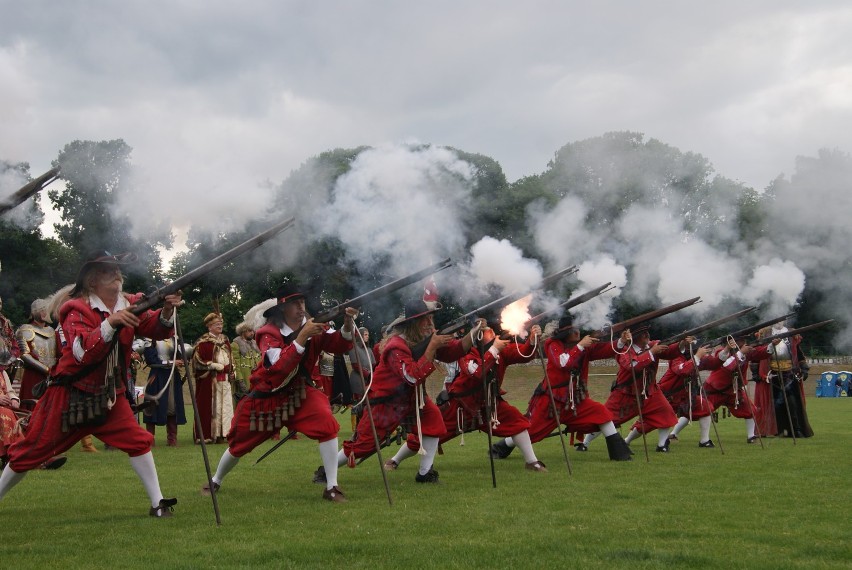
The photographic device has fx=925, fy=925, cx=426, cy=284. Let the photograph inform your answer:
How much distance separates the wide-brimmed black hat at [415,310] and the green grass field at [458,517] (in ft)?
6.79

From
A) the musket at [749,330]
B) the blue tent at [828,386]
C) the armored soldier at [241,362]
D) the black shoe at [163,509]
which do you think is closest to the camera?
the black shoe at [163,509]

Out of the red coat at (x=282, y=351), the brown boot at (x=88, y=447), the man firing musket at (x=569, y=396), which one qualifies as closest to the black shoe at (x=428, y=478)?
the red coat at (x=282, y=351)

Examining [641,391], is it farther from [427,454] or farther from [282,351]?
[282,351]

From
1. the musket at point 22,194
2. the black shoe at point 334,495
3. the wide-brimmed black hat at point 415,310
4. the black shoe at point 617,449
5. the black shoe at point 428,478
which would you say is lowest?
the black shoe at point 617,449

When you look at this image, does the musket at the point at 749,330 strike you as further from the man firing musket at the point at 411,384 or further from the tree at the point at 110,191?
the tree at the point at 110,191

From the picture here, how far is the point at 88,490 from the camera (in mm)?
11148

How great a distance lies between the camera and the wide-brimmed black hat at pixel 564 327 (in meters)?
14.4

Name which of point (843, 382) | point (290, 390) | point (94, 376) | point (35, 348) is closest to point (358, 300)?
point (290, 390)

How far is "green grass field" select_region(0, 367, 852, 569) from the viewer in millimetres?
6885

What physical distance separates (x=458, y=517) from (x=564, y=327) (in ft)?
20.6

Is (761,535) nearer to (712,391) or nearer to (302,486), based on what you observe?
(302,486)

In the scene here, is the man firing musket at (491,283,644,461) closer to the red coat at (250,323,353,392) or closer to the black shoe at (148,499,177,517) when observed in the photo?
the red coat at (250,323,353,392)

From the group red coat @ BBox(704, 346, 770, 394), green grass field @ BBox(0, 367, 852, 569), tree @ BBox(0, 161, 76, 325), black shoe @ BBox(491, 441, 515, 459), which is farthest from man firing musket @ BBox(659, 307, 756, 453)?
tree @ BBox(0, 161, 76, 325)

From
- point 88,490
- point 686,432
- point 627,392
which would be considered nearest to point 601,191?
point 686,432
